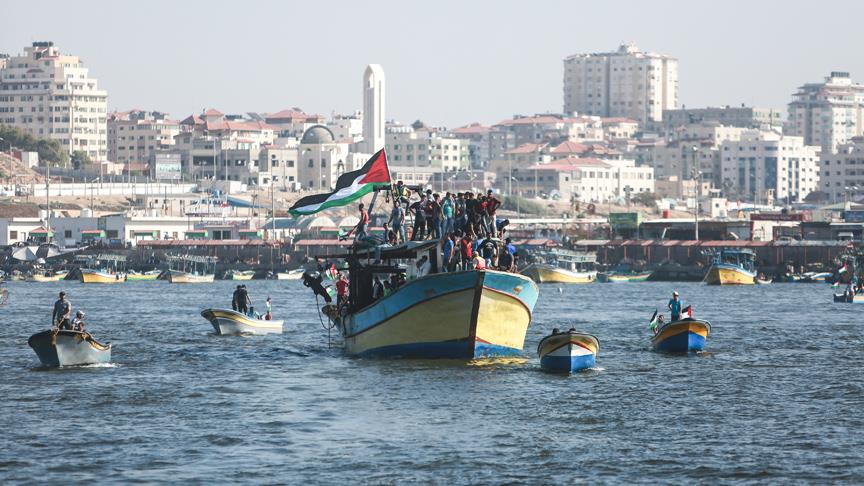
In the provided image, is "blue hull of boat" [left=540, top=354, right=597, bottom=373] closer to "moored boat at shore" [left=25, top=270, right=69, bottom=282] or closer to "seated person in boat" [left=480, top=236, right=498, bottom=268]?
"seated person in boat" [left=480, top=236, right=498, bottom=268]

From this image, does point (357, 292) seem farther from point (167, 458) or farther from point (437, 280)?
point (167, 458)

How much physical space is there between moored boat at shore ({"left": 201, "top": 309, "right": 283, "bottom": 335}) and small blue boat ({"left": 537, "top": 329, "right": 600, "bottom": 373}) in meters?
22.2

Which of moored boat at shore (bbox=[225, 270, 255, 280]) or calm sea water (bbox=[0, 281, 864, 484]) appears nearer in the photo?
calm sea water (bbox=[0, 281, 864, 484])

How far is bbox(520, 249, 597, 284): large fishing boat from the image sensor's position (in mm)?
170500

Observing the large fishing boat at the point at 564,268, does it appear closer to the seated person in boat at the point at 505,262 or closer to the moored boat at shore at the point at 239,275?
the moored boat at shore at the point at 239,275

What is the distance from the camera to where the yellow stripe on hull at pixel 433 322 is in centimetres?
5403

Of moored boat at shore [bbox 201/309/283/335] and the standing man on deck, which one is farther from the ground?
the standing man on deck

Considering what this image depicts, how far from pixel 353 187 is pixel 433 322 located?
912 cm

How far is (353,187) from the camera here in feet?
205

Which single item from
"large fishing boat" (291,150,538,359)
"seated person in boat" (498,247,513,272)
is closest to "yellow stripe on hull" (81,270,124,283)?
"large fishing boat" (291,150,538,359)

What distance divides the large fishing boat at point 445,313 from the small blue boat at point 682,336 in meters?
7.11

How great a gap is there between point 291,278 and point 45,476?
15146 centimetres

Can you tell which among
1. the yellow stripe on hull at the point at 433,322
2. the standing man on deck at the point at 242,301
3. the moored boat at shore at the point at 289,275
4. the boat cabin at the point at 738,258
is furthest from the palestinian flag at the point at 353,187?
the moored boat at shore at the point at 289,275

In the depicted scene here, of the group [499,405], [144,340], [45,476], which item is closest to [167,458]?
[45,476]
